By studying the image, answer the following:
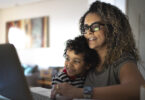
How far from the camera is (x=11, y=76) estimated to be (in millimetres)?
657

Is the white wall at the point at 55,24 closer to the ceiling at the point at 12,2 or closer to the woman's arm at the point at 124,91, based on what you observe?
the ceiling at the point at 12,2

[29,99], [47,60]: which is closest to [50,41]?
[47,60]

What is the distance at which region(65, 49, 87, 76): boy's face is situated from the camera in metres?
1.21

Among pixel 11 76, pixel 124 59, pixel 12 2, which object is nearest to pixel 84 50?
pixel 124 59

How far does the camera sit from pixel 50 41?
603 centimetres

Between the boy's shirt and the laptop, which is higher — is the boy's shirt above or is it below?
below

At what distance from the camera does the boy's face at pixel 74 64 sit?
1.21 m

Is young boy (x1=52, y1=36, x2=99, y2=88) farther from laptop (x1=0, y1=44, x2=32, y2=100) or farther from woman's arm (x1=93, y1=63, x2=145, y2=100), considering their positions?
laptop (x1=0, y1=44, x2=32, y2=100)

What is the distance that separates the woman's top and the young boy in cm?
9

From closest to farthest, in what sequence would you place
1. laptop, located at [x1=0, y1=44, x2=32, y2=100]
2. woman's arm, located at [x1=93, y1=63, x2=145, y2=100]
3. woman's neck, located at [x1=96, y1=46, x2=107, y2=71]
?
laptop, located at [x1=0, y1=44, x2=32, y2=100] < woman's arm, located at [x1=93, y1=63, x2=145, y2=100] < woman's neck, located at [x1=96, y1=46, x2=107, y2=71]

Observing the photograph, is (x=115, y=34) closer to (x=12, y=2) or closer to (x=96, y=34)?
(x=96, y=34)

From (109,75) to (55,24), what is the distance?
199 inches

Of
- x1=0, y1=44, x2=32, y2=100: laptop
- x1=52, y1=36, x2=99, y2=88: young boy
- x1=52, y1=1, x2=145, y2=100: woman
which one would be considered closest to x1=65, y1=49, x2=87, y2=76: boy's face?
x1=52, y1=36, x2=99, y2=88: young boy

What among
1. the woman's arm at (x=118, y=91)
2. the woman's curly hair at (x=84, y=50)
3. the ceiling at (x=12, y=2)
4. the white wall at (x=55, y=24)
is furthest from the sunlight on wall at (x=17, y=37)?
the woman's arm at (x=118, y=91)
